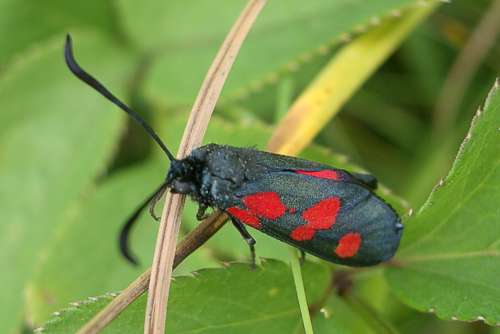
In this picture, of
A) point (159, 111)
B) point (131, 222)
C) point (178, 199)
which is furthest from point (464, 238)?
point (159, 111)

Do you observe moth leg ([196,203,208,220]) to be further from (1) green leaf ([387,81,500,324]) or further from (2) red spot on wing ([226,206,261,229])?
(1) green leaf ([387,81,500,324])

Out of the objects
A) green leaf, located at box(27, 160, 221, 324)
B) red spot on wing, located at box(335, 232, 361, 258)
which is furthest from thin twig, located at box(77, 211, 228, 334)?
green leaf, located at box(27, 160, 221, 324)

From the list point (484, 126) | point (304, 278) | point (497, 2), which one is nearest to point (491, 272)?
point (484, 126)

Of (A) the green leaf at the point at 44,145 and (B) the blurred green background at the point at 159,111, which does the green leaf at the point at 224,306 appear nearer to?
(B) the blurred green background at the point at 159,111

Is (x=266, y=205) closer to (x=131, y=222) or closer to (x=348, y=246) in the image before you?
(x=348, y=246)

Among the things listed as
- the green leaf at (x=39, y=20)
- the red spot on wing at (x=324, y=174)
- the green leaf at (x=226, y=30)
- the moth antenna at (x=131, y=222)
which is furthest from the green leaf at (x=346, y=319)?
the green leaf at (x=39, y=20)

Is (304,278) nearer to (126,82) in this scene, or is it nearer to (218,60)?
(218,60)

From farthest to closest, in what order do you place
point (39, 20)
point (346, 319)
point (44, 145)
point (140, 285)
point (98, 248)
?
point (39, 20) < point (44, 145) < point (98, 248) < point (346, 319) < point (140, 285)

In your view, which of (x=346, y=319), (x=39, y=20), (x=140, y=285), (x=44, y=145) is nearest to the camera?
(x=140, y=285)
